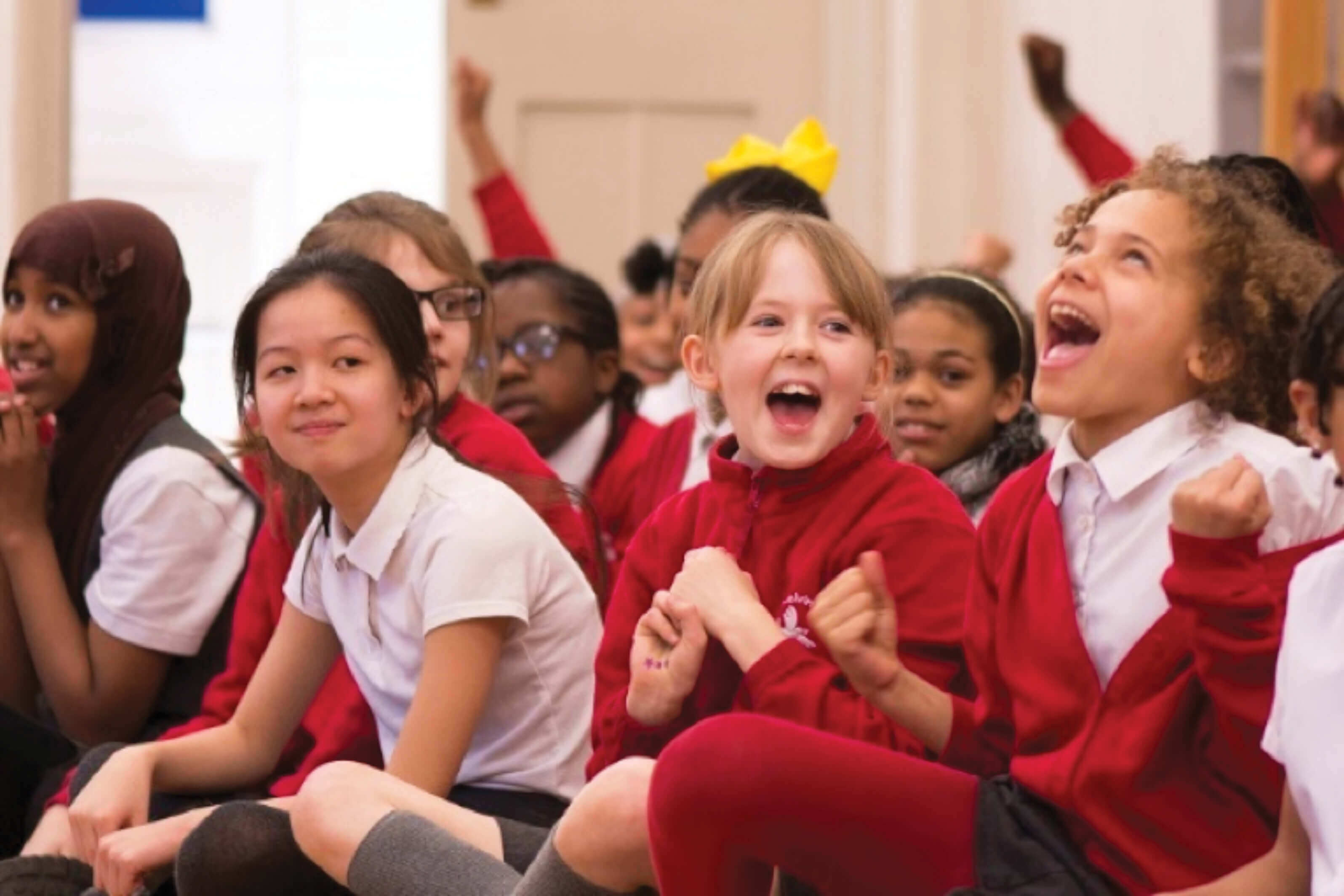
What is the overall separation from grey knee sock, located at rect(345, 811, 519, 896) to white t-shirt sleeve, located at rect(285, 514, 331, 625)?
0.42 meters

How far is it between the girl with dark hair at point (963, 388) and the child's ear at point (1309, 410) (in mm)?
943

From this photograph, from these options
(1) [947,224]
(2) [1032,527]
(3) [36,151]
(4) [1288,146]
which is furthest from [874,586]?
(1) [947,224]

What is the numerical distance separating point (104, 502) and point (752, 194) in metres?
0.94

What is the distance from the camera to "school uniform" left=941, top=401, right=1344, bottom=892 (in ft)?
5.66

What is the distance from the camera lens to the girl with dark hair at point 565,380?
3.36 metres

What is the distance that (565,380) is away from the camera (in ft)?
11.1

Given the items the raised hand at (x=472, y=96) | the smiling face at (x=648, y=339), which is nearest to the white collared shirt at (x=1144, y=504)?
the smiling face at (x=648, y=339)

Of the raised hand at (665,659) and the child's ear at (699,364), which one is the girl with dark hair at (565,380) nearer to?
the child's ear at (699,364)

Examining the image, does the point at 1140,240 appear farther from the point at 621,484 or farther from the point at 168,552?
the point at 621,484

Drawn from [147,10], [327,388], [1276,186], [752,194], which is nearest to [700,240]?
[752,194]

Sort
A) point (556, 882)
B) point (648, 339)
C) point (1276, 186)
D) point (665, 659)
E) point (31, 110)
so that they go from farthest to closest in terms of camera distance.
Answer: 1. point (648, 339)
2. point (31, 110)
3. point (1276, 186)
4. point (665, 659)
5. point (556, 882)

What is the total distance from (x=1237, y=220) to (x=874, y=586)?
44cm

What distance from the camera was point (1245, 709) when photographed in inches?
68.0

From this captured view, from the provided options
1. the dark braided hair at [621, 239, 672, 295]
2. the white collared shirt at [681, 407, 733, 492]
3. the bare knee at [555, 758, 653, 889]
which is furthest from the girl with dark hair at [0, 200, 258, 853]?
the dark braided hair at [621, 239, 672, 295]
